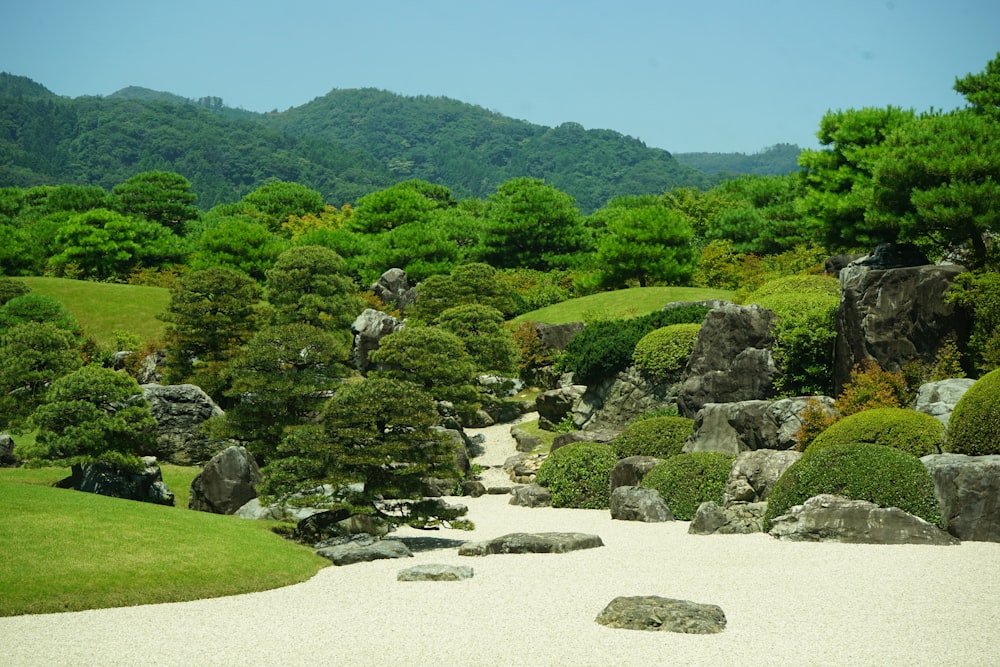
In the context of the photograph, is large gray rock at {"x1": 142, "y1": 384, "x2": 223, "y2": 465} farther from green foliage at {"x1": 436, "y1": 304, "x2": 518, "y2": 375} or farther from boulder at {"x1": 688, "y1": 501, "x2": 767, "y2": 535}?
boulder at {"x1": 688, "y1": 501, "x2": 767, "y2": 535}

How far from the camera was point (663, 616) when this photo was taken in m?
10.4

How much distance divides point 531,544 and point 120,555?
22.2 feet

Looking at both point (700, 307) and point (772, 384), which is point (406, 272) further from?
point (772, 384)

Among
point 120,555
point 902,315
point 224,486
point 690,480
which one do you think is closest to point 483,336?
point 224,486

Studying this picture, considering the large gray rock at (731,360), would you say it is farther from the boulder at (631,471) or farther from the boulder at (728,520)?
the boulder at (728,520)

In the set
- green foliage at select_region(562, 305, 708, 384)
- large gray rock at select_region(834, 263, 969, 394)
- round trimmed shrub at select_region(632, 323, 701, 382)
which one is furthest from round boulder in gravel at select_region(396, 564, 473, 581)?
green foliage at select_region(562, 305, 708, 384)

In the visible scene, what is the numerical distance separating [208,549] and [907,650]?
33.3 feet

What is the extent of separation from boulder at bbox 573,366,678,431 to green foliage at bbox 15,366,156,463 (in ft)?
48.4

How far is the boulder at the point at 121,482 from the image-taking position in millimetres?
20906

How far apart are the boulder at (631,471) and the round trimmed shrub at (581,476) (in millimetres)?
433

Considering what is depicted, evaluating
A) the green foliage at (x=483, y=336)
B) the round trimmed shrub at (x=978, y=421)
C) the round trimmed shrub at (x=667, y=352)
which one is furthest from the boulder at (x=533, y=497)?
the green foliage at (x=483, y=336)

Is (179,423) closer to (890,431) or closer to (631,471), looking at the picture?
(631,471)

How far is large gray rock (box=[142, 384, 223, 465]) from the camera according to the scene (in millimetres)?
27219

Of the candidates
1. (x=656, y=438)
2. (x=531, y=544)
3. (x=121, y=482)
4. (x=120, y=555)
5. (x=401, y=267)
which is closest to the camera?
(x=120, y=555)
